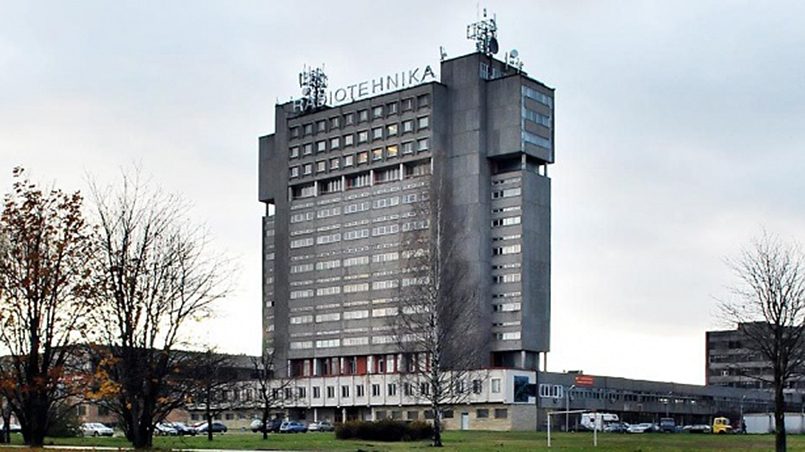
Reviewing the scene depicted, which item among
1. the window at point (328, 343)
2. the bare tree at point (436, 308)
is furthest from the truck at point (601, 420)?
the window at point (328, 343)

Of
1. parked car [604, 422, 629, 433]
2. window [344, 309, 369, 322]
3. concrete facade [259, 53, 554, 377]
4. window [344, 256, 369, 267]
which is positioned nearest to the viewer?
parked car [604, 422, 629, 433]

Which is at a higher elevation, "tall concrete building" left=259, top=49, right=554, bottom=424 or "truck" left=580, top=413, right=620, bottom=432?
"tall concrete building" left=259, top=49, right=554, bottom=424

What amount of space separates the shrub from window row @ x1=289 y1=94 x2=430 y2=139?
7768cm

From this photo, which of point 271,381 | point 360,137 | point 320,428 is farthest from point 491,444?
point 271,381

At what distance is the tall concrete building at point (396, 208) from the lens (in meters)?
153

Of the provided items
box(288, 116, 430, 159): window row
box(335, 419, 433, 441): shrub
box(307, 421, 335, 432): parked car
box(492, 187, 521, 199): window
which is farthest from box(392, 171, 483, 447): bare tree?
box(288, 116, 430, 159): window row

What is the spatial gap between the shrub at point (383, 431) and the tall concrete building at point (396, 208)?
5504cm

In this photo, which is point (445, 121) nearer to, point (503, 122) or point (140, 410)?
point (503, 122)

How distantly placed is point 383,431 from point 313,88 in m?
107

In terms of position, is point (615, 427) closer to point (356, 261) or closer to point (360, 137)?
point (356, 261)

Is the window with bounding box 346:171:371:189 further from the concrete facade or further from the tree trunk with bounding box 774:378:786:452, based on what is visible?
the tree trunk with bounding box 774:378:786:452

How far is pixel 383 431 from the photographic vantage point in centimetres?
8444

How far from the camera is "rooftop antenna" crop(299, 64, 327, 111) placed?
597ft

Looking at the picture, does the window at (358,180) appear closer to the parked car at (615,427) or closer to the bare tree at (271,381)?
the bare tree at (271,381)
